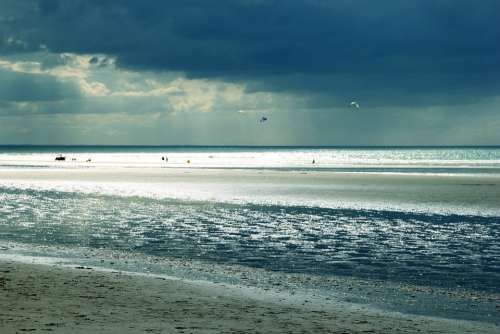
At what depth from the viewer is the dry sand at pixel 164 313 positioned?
13992 millimetres

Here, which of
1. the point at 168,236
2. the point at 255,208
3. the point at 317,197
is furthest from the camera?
the point at 317,197

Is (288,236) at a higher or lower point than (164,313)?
higher

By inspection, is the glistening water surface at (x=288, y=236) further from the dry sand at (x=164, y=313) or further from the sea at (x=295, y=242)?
the dry sand at (x=164, y=313)

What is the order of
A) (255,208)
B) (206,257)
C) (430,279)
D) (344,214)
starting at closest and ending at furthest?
(430,279)
(206,257)
(344,214)
(255,208)

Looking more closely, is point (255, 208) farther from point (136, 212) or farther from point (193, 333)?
point (193, 333)

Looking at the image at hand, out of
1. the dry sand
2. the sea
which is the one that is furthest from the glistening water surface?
the dry sand

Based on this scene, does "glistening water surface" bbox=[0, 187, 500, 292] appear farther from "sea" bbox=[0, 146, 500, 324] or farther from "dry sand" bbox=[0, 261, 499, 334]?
"dry sand" bbox=[0, 261, 499, 334]

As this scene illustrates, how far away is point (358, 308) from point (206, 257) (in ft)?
30.2

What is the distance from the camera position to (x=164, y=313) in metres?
15.4

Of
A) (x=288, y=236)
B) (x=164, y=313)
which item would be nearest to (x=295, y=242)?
(x=288, y=236)

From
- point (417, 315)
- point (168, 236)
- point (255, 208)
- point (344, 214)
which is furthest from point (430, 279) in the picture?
point (255, 208)

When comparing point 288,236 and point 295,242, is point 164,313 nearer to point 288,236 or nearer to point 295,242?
point 295,242

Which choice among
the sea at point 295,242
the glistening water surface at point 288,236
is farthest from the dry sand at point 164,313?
the glistening water surface at point 288,236

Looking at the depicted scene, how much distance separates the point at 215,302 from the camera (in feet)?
54.9
